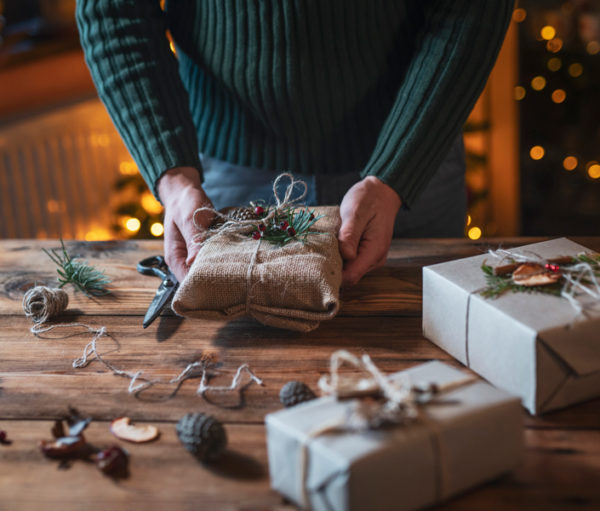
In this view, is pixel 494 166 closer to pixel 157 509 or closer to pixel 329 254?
pixel 329 254

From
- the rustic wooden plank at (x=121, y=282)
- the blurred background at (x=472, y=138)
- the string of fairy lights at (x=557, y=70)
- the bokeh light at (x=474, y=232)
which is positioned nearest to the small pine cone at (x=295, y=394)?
the rustic wooden plank at (x=121, y=282)

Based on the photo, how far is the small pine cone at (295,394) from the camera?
0.66 m

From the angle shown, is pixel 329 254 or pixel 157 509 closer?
pixel 157 509

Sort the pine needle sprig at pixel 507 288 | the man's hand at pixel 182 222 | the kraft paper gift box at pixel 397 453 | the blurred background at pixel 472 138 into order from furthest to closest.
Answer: the blurred background at pixel 472 138
the man's hand at pixel 182 222
the pine needle sprig at pixel 507 288
the kraft paper gift box at pixel 397 453

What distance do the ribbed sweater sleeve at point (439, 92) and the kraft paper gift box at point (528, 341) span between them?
0.32 metres

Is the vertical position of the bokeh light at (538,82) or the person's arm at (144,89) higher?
the bokeh light at (538,82)

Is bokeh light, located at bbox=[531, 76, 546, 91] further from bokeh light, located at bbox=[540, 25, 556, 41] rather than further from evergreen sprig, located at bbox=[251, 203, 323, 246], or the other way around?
evergreen sprig, located at bbox=[251, 203, 323, 246]

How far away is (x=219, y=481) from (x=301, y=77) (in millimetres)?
759

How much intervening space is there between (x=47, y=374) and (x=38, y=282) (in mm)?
330

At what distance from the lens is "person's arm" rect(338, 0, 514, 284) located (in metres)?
1.01

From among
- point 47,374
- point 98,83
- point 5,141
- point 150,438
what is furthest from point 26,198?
point 150,438

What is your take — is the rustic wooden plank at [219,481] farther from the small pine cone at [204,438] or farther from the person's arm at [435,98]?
the person's arm at [435,98]

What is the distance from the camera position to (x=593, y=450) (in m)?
0.59

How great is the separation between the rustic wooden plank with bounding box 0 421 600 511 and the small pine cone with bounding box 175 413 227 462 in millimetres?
13
